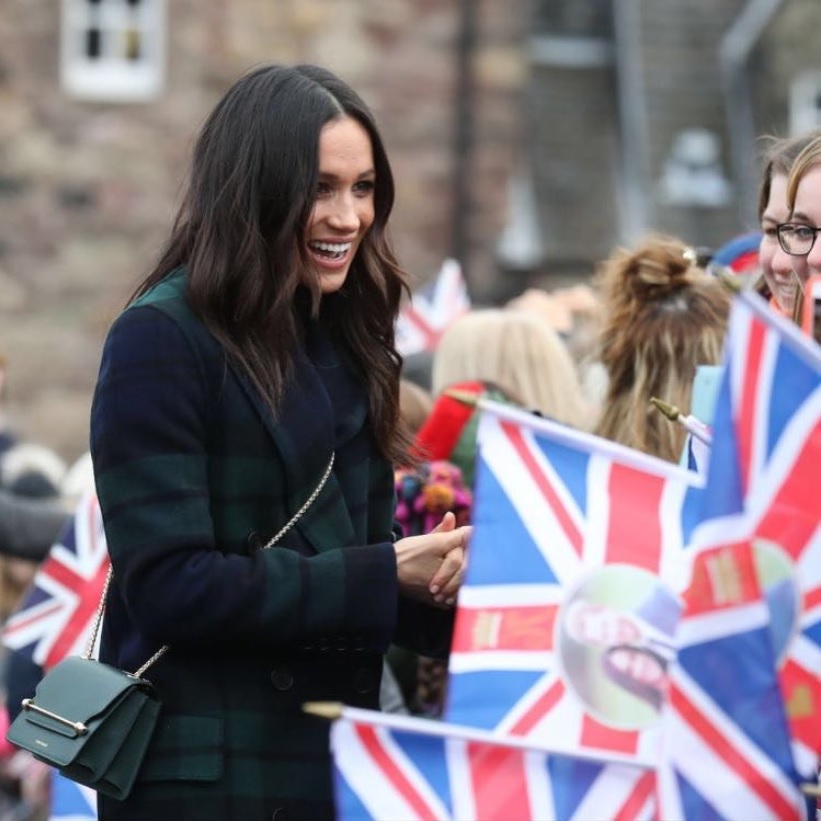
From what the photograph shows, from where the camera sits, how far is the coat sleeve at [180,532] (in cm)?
294

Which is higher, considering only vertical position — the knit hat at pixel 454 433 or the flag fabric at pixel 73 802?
the knit hat at pixel 454 433

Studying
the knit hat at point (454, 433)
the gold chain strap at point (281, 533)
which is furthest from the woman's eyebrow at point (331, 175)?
the knit hat at point (454, 433)

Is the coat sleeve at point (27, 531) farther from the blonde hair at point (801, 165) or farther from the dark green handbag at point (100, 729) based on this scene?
the blonde hair at point (801, 165)

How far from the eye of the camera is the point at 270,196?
3080mm

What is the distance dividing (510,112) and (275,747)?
11522 mm


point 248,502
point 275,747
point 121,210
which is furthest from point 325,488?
point 121,210

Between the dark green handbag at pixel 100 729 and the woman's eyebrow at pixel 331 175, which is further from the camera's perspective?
the woman's eyebrow at pixel 331 175

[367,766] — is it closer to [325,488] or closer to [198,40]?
[325,488]

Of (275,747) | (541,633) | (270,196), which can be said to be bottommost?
(275,747)

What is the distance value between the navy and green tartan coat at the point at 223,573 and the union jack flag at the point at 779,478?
29.6 inches

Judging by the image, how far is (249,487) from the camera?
120 inches

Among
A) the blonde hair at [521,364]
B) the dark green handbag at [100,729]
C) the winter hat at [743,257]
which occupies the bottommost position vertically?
the dark green handbag at [100,729]

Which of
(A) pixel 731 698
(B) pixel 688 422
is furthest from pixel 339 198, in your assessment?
(A) pixel 731 698

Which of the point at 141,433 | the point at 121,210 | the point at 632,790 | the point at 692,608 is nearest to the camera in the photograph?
the point at 692,608
